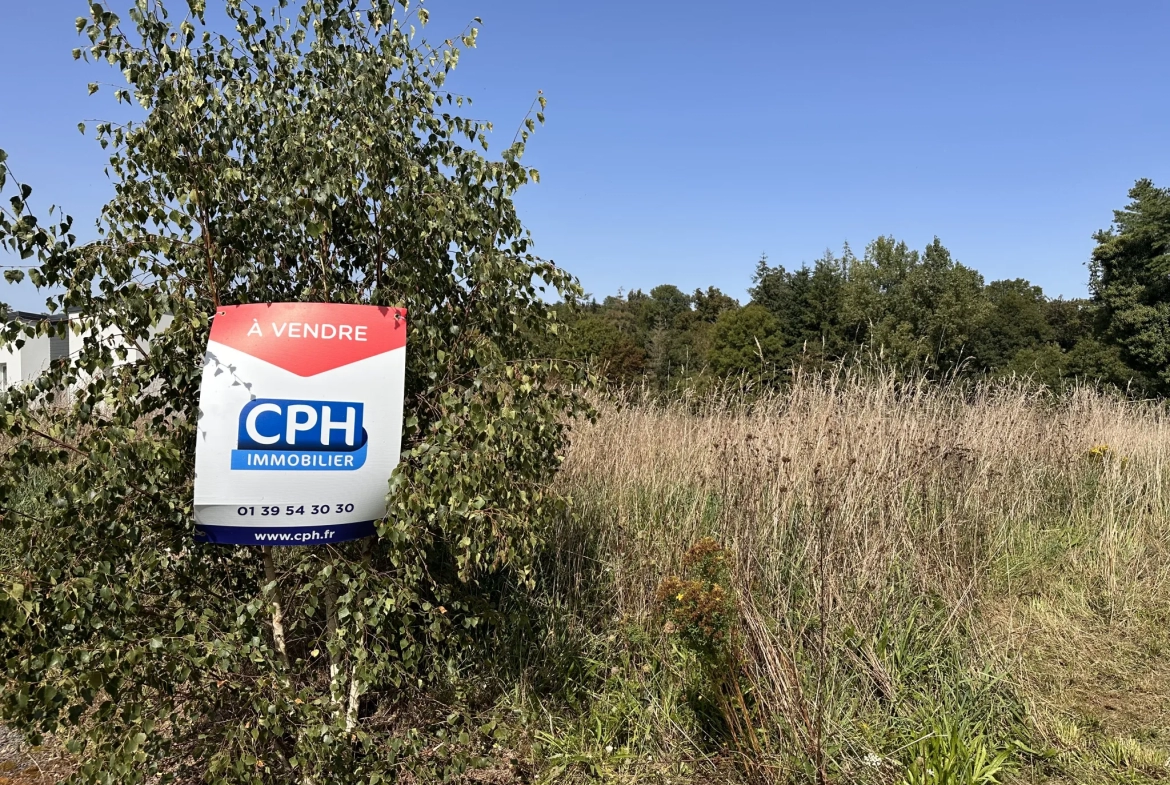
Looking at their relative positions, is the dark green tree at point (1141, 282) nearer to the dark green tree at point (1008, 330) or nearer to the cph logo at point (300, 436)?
the dark green tree at point (1008, 330)

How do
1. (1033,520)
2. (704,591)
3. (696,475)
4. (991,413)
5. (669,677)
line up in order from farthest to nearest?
1. (991,413)
2. (1033,520)
3. (696,475)
4. (669,677)
5. (704,591)

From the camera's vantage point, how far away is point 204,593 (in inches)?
103

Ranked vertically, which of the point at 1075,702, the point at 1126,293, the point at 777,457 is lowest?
the point at 1075,702

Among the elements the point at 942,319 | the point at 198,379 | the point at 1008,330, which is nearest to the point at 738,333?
the point at 942,319

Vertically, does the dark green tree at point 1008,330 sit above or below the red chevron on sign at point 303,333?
above

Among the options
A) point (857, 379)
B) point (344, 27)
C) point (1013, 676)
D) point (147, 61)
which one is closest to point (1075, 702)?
point (1013, 676)

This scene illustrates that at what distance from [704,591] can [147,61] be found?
2696 mm

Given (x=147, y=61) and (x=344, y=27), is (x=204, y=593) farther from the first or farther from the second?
(x=344, y=27)

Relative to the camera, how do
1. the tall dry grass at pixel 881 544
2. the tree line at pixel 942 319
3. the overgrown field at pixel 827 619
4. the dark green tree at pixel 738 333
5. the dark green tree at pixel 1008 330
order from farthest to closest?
the dark green tree at pixel 1008 330 → the dark green tree at pixel 738 333 → the tree line at pixel 942 319 → the tall dry grass at pixel 881 544 → the overgrown field at pixel 827 619

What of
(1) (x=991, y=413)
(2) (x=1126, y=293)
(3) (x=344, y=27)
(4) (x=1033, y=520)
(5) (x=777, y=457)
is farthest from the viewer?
(2) (x=1126, y=293)

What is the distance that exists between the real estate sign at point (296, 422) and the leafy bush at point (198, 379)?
13 cm

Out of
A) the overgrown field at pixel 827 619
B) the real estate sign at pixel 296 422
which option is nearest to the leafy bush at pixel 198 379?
the real estate sign at pixel 296 422

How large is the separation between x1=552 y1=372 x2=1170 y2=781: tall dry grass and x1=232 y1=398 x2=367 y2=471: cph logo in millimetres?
1639

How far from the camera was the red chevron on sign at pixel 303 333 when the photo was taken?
7.21 feet
